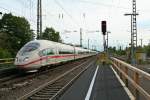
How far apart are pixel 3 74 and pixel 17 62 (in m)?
1.73

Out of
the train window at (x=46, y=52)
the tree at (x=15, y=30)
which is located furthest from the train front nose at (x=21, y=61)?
the tree at (x=15, y=30)

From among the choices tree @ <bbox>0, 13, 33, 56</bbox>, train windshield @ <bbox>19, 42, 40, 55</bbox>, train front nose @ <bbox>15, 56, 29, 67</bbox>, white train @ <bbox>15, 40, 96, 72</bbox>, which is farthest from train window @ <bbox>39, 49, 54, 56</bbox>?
tree @ <bbox>0, 13, 33, 56</bbox>

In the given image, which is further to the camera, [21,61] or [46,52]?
[46,52]

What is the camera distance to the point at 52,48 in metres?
32.6

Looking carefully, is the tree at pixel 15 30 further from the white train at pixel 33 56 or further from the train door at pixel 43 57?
the train door at pixel 43 57

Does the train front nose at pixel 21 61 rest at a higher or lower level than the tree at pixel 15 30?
lower

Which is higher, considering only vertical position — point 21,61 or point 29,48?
point 29,48

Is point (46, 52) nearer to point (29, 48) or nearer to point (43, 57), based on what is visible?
point (43, 57)

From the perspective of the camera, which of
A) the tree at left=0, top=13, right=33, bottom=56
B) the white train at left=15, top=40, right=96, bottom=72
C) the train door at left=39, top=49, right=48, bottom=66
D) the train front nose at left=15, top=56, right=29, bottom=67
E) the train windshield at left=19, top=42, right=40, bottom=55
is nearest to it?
the train front nose at left=15, top=56, right=29, bottom=67

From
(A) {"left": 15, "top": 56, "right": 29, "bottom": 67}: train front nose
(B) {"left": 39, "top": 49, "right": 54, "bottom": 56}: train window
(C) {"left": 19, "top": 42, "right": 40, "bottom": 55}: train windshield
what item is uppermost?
(C) {"left": 19, "top": 42, "right": 40, "bottom": 55}: train windshield

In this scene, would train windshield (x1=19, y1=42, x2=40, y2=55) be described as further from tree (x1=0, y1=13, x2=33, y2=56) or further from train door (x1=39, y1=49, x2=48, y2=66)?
tree (x1=0, y1=13, x2=33, y2=56)

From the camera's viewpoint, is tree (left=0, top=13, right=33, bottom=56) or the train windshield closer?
the train windshield

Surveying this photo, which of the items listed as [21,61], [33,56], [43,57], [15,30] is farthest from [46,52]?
[15,30]

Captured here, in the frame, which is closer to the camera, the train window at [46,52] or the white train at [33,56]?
the white train at [33,56]
